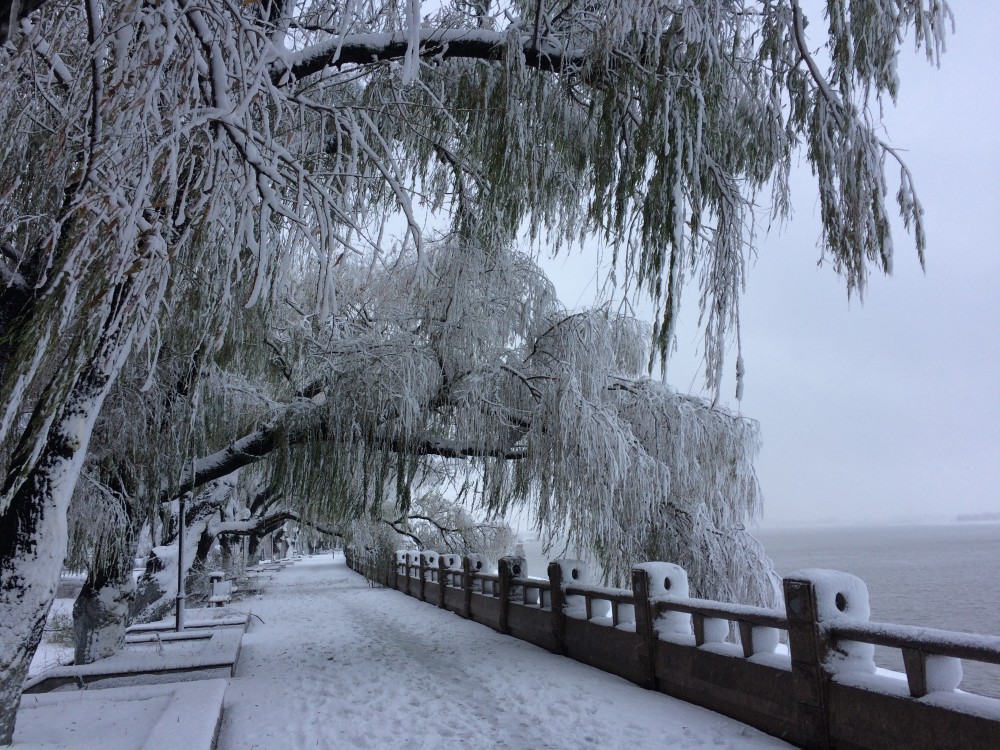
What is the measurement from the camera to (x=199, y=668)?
765cm

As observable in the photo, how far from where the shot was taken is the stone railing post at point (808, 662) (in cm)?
469

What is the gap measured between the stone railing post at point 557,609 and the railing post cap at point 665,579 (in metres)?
2.29


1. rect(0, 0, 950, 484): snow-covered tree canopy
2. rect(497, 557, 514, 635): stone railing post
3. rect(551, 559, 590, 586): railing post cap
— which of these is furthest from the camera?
rect(497, 557, 514, 635): stone railing post

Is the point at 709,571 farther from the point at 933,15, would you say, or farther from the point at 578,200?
the point at 933,15

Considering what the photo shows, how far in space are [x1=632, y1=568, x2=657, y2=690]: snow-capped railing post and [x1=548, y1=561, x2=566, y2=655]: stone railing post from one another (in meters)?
2.03

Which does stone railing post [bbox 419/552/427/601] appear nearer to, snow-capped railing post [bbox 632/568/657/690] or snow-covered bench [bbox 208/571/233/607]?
snow-covered bench [bbox 208/571/233/607]

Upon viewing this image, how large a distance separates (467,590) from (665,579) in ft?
→ 22.3

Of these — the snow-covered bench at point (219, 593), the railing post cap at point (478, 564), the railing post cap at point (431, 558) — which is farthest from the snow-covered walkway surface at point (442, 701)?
the snow-covered bench at point (219, 593)

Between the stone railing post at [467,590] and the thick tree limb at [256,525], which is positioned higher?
the thick tree limb at [256,525]

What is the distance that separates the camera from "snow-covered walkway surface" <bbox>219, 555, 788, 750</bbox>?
5.41m

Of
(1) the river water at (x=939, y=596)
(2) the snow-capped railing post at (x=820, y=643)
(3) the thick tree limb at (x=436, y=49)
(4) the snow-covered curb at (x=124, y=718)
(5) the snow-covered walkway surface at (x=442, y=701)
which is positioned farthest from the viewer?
(1) the river water at (x=939, y=596)

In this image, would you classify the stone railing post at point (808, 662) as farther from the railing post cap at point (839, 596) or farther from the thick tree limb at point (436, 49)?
the thick tree limb at point (436, 49)

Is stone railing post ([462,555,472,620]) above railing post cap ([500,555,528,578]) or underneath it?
underneath

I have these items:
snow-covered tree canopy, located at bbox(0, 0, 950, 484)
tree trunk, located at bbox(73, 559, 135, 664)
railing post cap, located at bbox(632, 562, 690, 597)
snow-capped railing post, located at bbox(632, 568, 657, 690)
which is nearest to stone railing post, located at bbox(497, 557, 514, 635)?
snow-capped railing post, located at bbox(632, 568, 657, 690)
